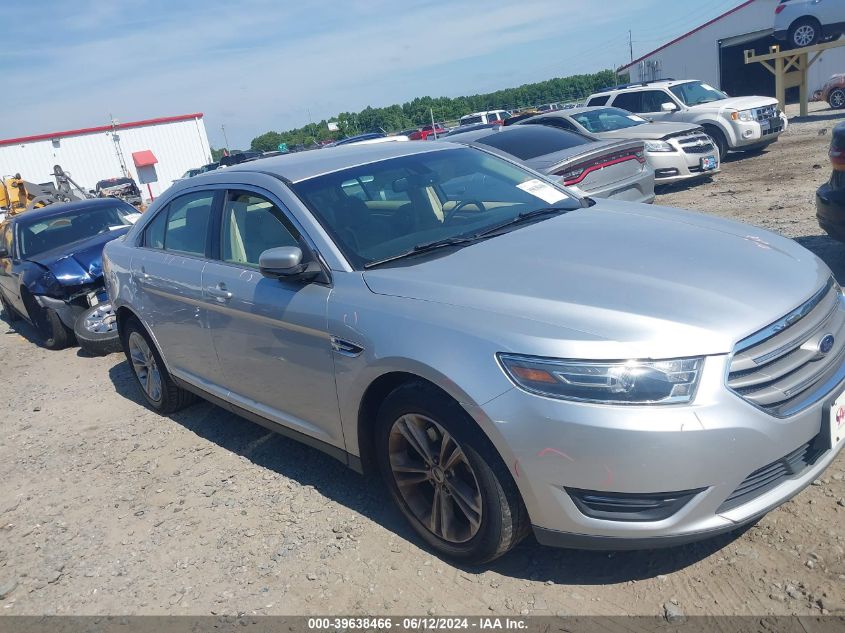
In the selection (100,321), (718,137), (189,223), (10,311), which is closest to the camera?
(189,223)

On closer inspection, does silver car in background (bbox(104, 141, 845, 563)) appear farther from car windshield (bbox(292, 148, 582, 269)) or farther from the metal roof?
the metal roof

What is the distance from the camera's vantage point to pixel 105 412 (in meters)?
5.81

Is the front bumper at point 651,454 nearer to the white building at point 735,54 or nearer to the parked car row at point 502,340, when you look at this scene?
the parked car row at point 502,340

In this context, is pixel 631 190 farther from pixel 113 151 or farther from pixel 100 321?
pixel 113 151

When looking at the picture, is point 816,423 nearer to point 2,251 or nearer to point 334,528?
point 334,528

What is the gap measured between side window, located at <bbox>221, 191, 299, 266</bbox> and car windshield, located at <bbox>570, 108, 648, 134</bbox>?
9478mm

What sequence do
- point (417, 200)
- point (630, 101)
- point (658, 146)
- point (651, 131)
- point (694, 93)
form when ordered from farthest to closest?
point (630, 101)
point (694, 93)
point (651, 131)
point (658, 146)
point (417, 200)

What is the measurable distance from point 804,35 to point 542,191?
18.7 metres

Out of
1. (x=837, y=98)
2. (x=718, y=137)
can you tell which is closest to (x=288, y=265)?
(x=718, y=137)

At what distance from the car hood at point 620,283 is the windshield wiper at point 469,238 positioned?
0.08 m

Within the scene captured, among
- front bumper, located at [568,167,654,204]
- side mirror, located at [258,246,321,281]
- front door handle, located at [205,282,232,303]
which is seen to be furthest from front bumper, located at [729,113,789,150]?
side mirror, located at [258,246,321,281]

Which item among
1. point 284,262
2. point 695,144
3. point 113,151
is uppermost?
point 113,151

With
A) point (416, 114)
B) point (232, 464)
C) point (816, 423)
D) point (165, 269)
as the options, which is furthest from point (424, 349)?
point (416, 114)

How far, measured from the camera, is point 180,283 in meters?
4.34
